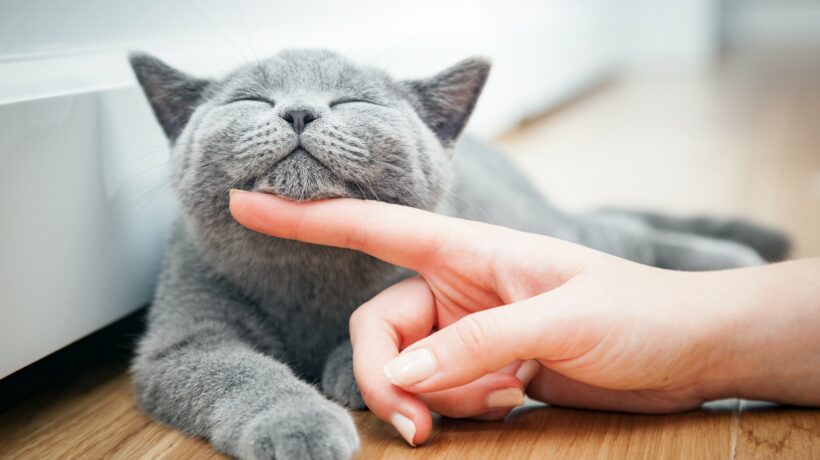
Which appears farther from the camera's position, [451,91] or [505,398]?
[451,91]

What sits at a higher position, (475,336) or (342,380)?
(475,336)

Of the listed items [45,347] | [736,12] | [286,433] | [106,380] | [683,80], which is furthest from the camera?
[736,12]

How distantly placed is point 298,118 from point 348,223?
0.45ft

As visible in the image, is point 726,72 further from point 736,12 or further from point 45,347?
point 45,347

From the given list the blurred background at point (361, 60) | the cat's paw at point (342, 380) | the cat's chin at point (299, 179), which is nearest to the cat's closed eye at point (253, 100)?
the cat's chin at point (299, 179)

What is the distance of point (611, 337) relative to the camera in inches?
33.1

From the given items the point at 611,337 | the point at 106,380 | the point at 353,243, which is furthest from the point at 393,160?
the point at 106,380

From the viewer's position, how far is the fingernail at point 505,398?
0.89 meters

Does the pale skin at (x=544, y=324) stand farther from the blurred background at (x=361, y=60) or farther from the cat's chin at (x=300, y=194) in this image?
the blurred background at (x=361, y=60)

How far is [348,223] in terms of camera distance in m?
0.92

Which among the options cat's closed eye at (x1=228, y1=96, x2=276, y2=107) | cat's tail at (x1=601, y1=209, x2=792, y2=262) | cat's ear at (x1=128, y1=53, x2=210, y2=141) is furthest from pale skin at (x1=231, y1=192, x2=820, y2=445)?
cat's tail at (x1=601, y1=209, x2=792, y2=262)

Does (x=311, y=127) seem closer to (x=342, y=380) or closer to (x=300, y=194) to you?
(x=300, y=194)

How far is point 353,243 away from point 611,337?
0.32 meters

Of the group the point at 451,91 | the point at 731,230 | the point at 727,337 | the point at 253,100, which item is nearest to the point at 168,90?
the point at 253,100
